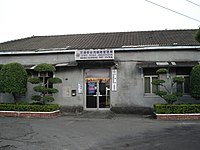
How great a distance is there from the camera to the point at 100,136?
9.57 metres

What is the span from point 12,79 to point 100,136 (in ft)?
28.1

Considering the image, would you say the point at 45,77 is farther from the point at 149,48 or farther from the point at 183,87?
the point at 183,87

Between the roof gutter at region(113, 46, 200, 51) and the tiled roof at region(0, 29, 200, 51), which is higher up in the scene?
the tiled roof at region(0, 29, 200, 51)

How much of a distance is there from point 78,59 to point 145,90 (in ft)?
16.8

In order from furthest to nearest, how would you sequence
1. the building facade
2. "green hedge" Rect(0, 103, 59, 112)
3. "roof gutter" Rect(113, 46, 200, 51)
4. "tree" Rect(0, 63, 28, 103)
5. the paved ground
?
the building facade
"roof gutter" Rect(113, 46, 200, 51)
"tree" Rect(0, 63, 28, 103)
"green hedge" Rect(0, 103, 59, 112)
the paved ground

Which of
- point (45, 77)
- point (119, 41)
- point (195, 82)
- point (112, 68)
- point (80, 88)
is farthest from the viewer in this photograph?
point (119, 41)

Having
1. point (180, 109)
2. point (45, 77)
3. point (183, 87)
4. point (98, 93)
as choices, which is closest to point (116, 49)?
point (98, 93)

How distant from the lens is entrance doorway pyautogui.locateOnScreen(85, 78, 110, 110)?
1758 cm

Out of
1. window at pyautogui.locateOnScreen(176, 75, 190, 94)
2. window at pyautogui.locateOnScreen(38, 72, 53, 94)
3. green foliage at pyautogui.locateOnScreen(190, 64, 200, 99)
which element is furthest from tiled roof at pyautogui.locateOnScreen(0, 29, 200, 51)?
green foliage at pyautogui.locateOnScreen(190, 64, 200, 99)

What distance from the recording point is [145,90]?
56.0 feet

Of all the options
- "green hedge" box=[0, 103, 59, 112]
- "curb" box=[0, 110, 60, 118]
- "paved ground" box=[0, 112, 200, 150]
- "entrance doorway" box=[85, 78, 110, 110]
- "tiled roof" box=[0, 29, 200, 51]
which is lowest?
"paved ground" box=[0, 112, 200, 150]

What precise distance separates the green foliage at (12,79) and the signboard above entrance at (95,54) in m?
3.89

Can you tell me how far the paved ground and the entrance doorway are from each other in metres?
5.22

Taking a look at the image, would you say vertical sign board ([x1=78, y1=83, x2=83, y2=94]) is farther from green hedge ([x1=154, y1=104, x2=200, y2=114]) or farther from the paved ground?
green hedge ([x1=154, y1=104, x2=200, y2=114])
